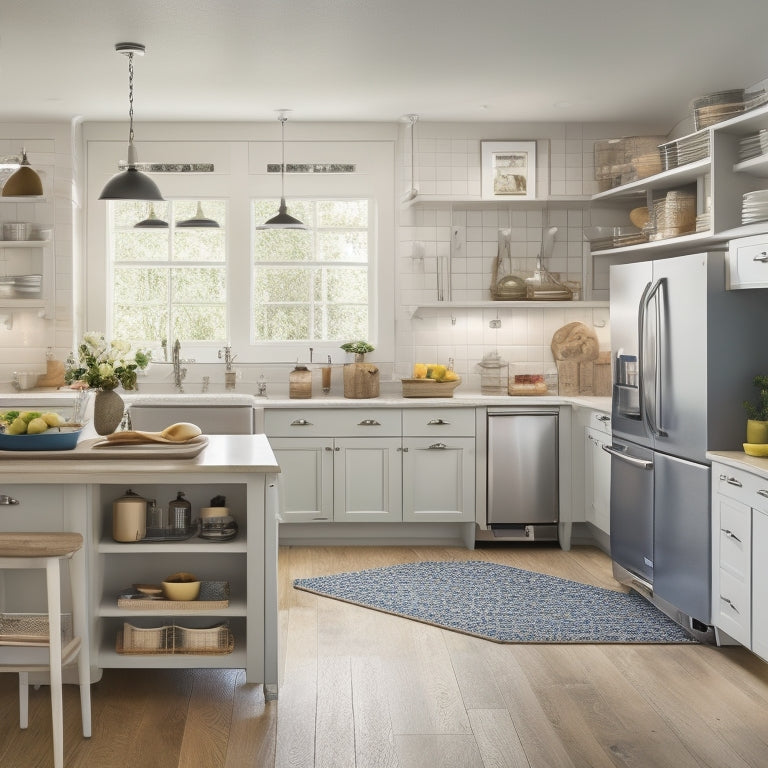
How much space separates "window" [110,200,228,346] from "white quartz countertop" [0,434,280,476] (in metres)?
3.13

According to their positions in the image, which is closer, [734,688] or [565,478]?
[734,688]

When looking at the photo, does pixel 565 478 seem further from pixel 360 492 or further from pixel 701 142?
pixel 701 142

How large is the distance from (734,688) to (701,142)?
2.67 metres

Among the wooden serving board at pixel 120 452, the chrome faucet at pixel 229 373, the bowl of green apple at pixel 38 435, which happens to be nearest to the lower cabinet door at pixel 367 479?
the chrome faucet at pixel 229 373

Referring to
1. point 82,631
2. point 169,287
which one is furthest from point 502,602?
point 169,287

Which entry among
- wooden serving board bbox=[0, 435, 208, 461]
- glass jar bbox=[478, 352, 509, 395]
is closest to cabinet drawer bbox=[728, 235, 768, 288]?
wooden serving board bbox=[0, 435, 208, 461]

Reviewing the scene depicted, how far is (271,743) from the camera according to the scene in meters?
3.30

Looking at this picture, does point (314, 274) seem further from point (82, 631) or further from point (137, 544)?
point (82, 631)

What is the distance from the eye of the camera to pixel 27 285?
21.5 ft

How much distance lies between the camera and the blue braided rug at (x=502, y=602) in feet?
14.8

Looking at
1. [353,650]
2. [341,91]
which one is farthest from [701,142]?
[353,650]

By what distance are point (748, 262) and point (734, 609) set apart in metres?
1.42

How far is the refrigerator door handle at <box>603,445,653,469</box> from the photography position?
15.8 feet

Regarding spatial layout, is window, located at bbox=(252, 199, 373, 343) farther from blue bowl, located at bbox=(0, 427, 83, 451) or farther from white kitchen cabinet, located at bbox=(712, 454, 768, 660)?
white kitchen cabinet, located at bbox=(712, 454, 768, 660)
